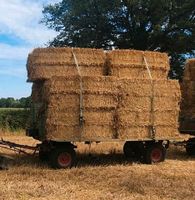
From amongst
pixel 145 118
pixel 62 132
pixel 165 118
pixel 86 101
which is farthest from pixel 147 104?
pixel 62 132

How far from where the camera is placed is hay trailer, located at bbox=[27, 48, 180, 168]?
1255 centimetres

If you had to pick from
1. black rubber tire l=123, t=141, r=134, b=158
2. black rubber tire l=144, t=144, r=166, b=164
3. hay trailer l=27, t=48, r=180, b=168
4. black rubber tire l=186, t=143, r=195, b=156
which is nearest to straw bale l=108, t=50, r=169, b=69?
hay trailer l=27, t=48, r=180, b=168

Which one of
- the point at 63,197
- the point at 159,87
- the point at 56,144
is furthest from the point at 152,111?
the point at 63,197

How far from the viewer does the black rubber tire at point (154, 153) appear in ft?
45.4

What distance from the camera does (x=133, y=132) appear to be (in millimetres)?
13312

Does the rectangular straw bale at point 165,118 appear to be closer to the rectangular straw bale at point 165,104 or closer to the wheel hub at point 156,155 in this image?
the rectangular straw bale at point 165,104

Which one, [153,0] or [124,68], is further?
[153,0]

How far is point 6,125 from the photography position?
78.4 ft

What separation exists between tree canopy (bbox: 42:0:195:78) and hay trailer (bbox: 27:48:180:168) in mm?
18496

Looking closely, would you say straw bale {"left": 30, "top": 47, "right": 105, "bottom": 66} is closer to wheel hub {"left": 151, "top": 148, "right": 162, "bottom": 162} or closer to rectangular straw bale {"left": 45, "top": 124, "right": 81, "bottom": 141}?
rectangular straw bale {"left": 45, "top": 124, "right": 81, "bottom": 141}

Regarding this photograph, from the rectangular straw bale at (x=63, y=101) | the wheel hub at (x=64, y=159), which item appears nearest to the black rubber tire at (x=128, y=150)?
the wheel hub at (x=64, y=159)

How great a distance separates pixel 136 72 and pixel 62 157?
2.89 meters

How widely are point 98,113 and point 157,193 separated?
141 inches

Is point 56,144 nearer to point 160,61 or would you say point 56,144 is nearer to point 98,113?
point 98,113
